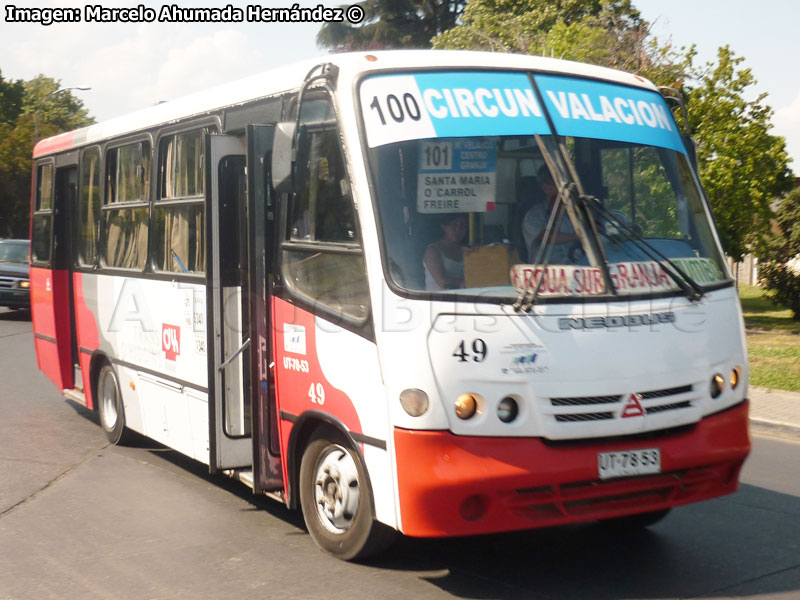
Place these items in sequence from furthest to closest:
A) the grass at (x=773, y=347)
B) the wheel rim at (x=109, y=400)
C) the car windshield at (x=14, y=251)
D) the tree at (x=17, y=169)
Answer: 1. the tree at (x=17, y=169)
2. the car windshield at (x=14, y=251)
3. the grass at (x=773, y=347)
4. the wheel rim at (x=109, y=400)

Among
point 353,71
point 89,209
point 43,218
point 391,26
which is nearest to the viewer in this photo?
point 353,71

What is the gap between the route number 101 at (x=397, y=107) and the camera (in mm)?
5238

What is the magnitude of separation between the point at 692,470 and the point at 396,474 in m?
1.56

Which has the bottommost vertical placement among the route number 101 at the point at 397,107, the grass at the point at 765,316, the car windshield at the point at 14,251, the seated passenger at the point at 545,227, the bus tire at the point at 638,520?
the grass at the point at 765,316

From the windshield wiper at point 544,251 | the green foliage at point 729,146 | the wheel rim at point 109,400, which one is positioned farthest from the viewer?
the green foliage at point 729,146

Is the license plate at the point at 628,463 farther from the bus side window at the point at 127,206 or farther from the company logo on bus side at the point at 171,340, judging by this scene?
the bus side window at the point at 127,206

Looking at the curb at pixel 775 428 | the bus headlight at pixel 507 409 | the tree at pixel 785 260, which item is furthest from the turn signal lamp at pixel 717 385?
the tree at pixel 785 260

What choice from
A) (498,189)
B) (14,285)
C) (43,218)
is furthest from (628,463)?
(14,285)

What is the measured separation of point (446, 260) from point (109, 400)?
513 cm

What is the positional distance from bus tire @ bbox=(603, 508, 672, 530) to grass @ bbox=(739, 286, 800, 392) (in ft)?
21.7

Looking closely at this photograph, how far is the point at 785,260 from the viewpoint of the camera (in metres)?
24.3

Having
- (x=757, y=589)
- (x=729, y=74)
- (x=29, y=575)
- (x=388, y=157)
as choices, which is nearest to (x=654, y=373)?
(x=757, y=589)

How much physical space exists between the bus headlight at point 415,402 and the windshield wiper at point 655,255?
1.41 m

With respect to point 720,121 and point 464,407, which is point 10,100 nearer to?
point 720,121
